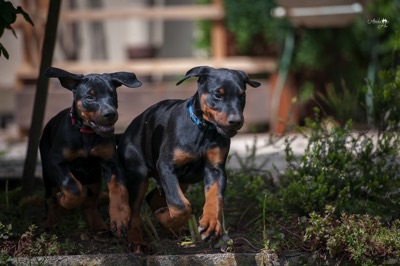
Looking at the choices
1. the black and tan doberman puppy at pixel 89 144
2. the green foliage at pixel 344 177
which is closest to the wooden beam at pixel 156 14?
the green foliage at pixel 344 177

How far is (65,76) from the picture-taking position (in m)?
5.51

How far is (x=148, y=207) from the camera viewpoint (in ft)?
21.4

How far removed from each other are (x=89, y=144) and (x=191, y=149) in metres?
0.69

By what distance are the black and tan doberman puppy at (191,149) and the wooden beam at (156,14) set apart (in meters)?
6.47

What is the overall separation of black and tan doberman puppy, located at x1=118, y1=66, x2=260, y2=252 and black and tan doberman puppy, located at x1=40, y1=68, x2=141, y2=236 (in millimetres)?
241

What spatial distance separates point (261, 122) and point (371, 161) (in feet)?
19.5

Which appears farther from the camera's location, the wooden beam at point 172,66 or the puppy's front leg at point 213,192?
the wooden beam at point 172,66

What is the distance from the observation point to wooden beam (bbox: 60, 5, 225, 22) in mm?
12211

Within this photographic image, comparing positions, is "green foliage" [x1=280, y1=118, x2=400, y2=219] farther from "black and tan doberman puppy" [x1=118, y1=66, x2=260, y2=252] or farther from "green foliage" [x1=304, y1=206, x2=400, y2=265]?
"black and tan doberman puppy" [x1=118, y1=66, x2=260, y2=252]

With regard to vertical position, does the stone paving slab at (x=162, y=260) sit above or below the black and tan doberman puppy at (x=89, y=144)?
below

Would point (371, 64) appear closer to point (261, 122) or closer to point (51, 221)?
point (261, 122)

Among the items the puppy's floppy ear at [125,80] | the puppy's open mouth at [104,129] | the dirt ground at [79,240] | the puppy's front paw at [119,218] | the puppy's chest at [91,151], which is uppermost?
the puppy's floppy ear at [125,80]

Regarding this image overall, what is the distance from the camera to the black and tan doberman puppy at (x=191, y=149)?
5191mm

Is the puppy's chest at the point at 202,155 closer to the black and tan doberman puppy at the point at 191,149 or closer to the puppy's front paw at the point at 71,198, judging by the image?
the black and tan doberman puppy at the point at 191,149
